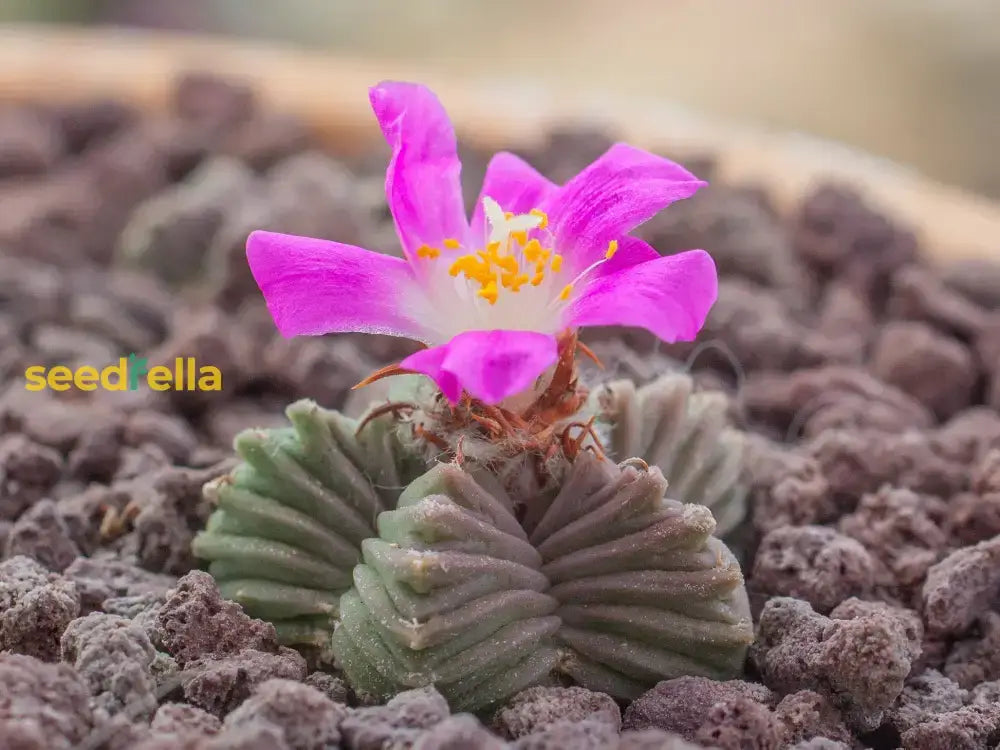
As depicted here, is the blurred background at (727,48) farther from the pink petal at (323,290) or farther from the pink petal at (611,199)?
the pink petal at (323,290)

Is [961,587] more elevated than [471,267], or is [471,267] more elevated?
[471,267]

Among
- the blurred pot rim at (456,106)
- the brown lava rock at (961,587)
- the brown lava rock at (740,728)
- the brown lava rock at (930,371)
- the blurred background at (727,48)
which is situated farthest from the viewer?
the blurred background at (727,48)

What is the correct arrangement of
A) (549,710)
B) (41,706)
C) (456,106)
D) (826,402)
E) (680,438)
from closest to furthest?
(41,706), (549,710), (680,438), (826,402), (456,106)

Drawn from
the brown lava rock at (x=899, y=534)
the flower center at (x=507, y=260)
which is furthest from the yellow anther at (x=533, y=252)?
the brown lava rock at (x=899, y=534)

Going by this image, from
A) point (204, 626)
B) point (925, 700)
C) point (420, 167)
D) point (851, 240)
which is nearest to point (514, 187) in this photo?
point (420, 167)

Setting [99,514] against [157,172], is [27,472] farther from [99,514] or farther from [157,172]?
[157,172]

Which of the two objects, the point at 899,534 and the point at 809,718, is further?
the point at 899,534

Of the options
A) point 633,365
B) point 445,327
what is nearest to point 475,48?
point 633,365

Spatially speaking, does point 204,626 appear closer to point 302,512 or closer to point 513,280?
point 302,512
